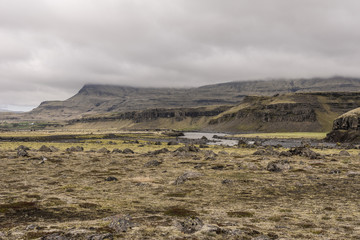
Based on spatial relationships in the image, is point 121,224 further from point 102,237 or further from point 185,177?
point 185,177

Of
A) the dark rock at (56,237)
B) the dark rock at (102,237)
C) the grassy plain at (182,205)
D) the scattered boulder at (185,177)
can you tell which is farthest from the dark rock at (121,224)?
the scattered boulder at (185,177)

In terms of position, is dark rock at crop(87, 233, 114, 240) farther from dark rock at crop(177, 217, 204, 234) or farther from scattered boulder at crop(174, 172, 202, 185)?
scattered boulder at crop(174, 172, 202, 185)

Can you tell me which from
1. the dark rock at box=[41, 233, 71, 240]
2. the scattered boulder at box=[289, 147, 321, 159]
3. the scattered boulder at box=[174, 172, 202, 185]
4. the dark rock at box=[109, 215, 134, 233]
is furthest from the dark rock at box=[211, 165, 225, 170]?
the dark rock at box=[41, 233, 71, 240]

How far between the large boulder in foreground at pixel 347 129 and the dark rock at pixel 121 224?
159998 mm

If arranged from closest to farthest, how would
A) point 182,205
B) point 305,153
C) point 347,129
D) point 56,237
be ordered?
point 56,237 → point 182,205 → point 305,153 → point 347,129

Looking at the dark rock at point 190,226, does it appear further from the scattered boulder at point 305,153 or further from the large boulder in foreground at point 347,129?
the large boulder in foreground at point 347,129

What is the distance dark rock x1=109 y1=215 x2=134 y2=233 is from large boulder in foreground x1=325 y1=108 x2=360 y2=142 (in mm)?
159998

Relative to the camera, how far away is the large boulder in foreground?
144875 millimetres

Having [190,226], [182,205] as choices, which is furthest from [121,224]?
[182,205]

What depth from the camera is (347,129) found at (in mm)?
152125

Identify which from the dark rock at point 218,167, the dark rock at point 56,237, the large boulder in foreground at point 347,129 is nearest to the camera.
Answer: the dark rock at point 56,237

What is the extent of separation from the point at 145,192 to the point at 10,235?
580 inches

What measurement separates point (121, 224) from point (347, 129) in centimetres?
17162

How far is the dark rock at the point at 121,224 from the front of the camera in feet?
42.6
